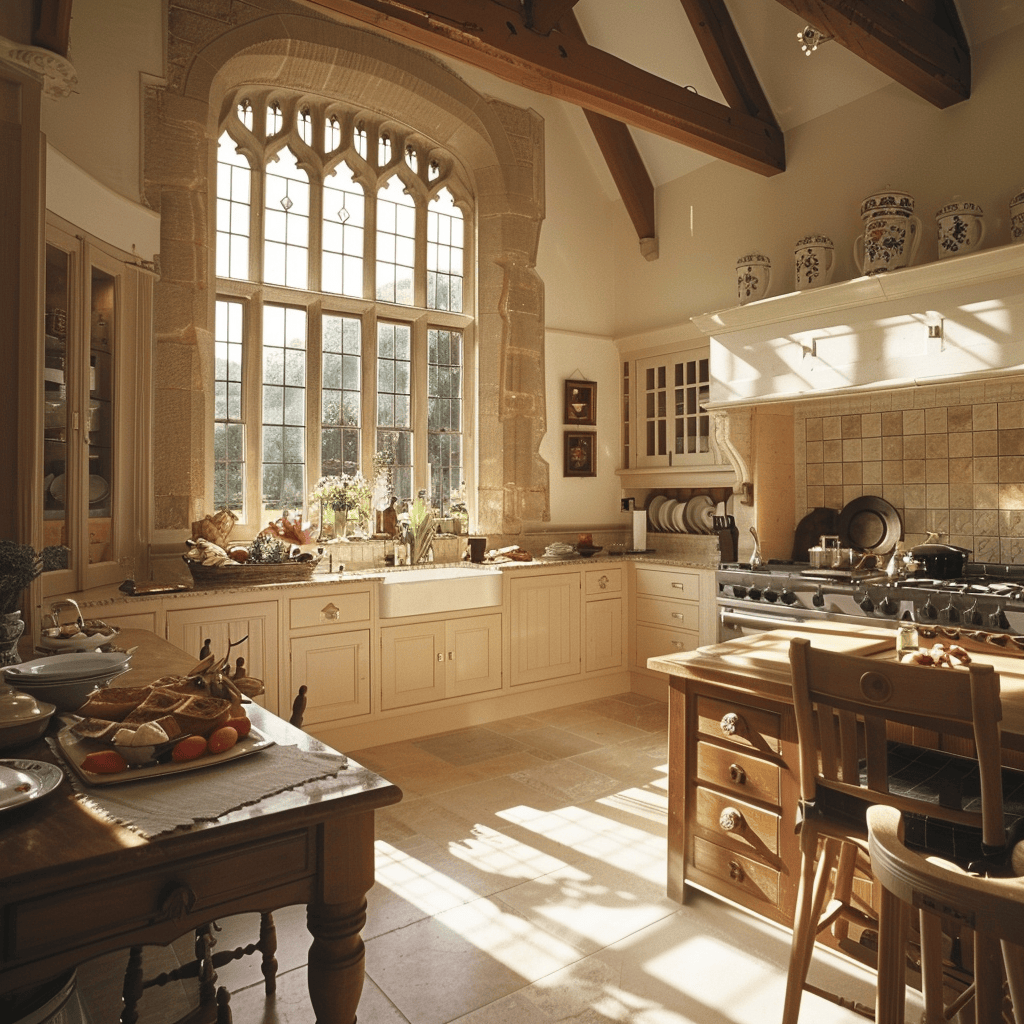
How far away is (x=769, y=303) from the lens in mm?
4539

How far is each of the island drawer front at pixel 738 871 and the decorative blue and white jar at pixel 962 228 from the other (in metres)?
3.22

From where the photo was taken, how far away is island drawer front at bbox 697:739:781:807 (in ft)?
7.70

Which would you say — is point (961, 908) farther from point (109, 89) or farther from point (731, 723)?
point (109, 89)

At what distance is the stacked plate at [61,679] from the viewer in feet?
5.90

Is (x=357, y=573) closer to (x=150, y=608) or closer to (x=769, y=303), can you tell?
(x=150, y=608)

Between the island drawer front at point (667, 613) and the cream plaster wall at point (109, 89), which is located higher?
the cream plaster wall at point (109, 89)

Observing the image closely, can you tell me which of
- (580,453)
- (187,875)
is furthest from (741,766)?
(580,453)

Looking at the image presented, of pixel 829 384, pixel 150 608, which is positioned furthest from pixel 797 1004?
pixel 829 384

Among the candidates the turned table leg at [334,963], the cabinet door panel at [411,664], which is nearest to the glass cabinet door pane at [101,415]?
the cabinet door panel at [411,664]

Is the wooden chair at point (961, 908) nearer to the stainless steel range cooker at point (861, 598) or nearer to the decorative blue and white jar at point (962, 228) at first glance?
the stainless steel range cooker at point (861, 598)

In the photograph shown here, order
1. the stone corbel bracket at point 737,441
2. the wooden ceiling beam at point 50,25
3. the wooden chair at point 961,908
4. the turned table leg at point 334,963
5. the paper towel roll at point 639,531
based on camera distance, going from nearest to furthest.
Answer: the wooden chair at point 961,908, the turned table leg at point 334,963, the wooden ceiling beam at point 50,25, the stone corbel bracket at point 737,441, the paper towel roll at point 639,531

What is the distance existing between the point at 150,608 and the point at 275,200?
9.33ft

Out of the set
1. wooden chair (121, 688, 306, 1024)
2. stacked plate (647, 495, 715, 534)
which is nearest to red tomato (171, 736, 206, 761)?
wooden chair (121, 688, 306, 1024)

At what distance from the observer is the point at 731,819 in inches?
95.4
